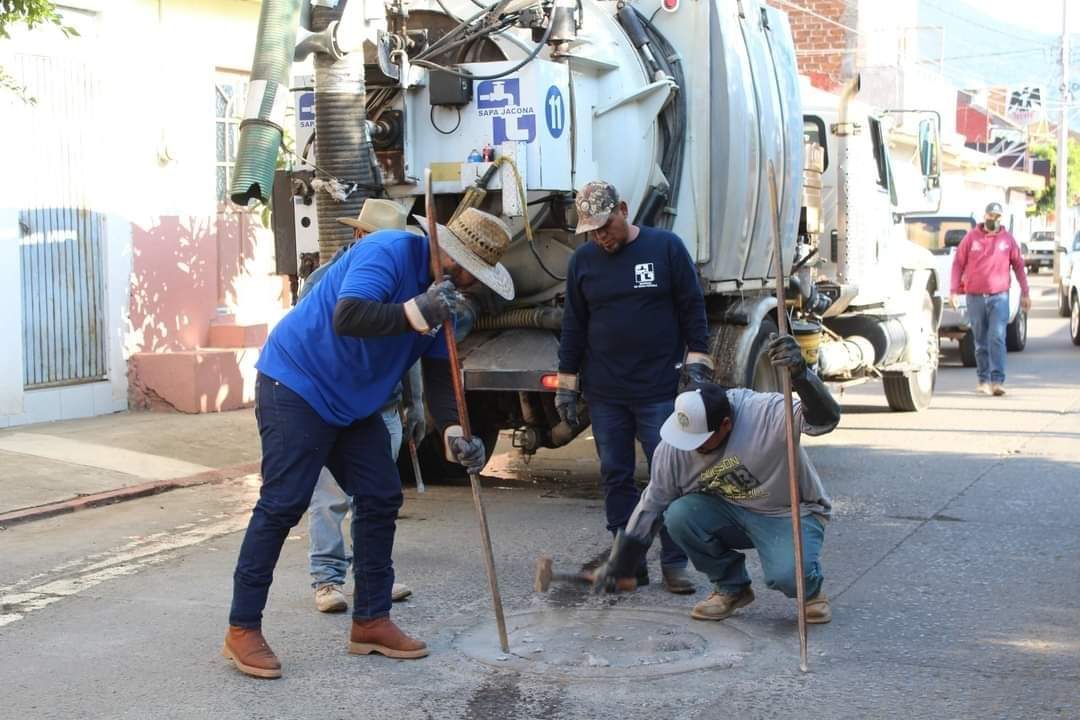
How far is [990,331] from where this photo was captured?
14789mm

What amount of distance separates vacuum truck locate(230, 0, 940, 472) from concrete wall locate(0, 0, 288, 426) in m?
3.73

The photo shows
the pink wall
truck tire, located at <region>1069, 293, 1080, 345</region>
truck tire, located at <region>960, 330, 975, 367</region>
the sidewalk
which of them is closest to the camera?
the sidewalk

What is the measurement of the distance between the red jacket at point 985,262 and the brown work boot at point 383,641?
1060cm

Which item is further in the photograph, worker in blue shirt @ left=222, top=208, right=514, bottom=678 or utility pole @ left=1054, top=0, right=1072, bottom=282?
utility pole @ left=1054, top=0, right=1072, bottom=282

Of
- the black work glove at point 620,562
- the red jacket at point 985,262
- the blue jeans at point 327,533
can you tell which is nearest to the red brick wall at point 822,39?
the red jacket at point 985,262

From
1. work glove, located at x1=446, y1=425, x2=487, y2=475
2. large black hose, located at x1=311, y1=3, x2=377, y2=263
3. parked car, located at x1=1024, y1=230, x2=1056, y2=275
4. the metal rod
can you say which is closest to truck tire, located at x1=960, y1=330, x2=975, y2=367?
large black hose, located at x1=311, y1=3, x2=377, y2=263

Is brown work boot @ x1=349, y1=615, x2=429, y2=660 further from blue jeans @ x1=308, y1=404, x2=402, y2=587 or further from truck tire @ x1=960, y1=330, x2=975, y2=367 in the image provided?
truck tire @ x1=960, y1=330, x2=975, y2=367

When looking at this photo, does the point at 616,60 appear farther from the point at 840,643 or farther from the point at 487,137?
the point at 840,643

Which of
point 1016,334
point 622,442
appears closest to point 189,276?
point 622,442

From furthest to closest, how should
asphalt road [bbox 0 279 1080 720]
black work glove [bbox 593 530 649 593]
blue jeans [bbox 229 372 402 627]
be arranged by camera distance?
black work glove [bbox 593 530 649 593] < blue jeans [bbox 229 372 402 627] < asphalt road [bbox 0 279 1080 720]

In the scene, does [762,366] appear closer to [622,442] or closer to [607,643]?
[622,442]

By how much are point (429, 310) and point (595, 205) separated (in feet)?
5.77

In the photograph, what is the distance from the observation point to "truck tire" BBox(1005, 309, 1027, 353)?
19.8m

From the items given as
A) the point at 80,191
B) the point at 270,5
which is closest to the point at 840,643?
the point at 270,5
